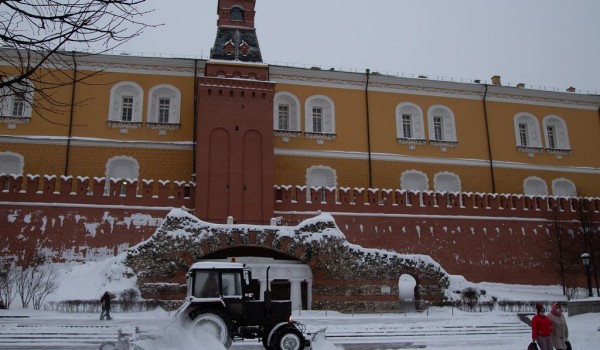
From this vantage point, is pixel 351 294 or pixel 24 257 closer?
pixel 351 294

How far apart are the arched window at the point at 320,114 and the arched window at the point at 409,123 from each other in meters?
3.65

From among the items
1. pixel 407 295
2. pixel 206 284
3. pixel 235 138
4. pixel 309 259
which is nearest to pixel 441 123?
pixel 235 138

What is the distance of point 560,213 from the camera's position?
88.3 ft

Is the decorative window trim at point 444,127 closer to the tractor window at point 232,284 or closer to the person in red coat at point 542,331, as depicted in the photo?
the tractor window at point 232,284

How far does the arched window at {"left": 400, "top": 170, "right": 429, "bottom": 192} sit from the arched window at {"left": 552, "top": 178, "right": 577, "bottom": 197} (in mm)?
7673

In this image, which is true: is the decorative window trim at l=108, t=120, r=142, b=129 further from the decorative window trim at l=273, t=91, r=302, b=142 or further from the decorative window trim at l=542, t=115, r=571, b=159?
the decorative window trim at l=542, t=115, r=571, b=159

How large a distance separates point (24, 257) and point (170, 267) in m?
6.20

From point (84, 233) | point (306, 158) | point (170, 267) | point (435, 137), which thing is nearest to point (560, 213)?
point (435, 137)

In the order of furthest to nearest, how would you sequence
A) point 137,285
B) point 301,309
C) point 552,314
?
point 301,309 → point 137,285 → point 552,314

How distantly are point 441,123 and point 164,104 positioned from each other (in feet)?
48.7

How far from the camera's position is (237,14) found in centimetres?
2873

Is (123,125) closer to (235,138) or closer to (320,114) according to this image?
(235,138)

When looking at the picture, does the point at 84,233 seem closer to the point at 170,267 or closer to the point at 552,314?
the point at 170,267

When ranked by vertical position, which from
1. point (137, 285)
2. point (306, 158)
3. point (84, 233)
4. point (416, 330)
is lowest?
point (416, 330)
